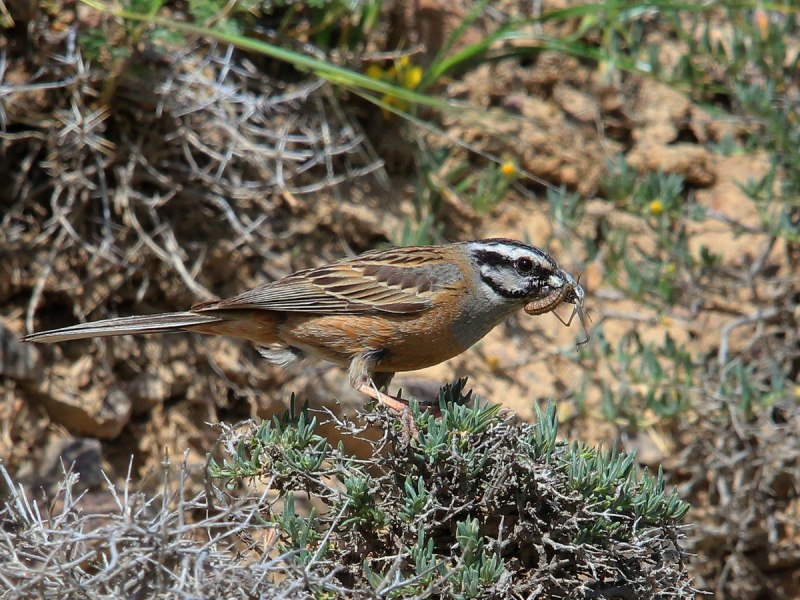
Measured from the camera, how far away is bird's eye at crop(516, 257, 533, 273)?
16.3 feet

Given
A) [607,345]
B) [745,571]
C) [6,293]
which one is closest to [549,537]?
[607,345]

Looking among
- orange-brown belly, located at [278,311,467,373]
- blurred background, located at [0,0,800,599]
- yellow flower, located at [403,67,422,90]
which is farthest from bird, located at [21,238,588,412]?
yellow flower, located at [403,67,422,90]

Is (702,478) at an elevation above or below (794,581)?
above

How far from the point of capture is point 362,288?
518 cm

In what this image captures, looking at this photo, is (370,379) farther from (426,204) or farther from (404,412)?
(426,204)

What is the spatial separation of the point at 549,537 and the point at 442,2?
448 centimetres

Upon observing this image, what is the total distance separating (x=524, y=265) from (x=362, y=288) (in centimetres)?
83

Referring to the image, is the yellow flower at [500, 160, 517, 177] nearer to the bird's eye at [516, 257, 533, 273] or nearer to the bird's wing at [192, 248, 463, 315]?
the bird's wing at [192, 248, 463, 315]

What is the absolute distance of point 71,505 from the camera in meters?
3.23

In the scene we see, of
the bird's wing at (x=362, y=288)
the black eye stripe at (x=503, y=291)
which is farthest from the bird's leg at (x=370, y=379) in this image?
the black eye stripe at (x=503, y=291)

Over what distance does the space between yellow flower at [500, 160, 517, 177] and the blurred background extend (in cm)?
4

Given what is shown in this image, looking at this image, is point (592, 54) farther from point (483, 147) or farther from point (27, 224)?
point (27, 224)

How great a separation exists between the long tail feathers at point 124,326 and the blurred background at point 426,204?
1.13 m

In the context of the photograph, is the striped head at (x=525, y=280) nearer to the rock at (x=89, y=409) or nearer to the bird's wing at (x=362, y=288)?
the bird's wing at (x=362, y=288)
